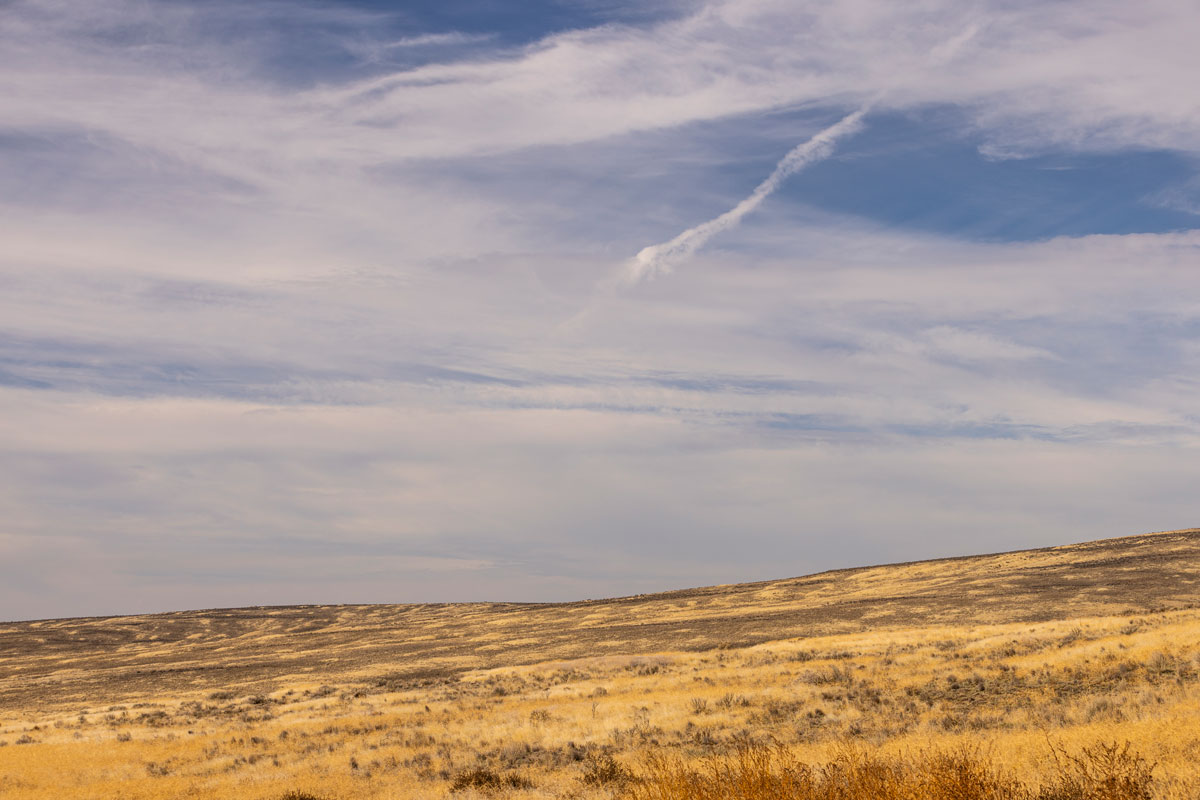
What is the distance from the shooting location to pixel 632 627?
241ft

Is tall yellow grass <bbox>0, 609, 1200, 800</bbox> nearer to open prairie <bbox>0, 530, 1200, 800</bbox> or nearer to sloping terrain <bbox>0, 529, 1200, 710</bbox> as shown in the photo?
open prairie <bbox>0, 530, 1200, 800</bbox>

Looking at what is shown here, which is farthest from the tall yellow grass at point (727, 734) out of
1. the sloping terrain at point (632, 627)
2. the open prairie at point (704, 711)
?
the sloping terrain at point (632, 627)

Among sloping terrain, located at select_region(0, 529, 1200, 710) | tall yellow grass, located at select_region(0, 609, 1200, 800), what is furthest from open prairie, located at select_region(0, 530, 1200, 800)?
sloping terrain, located at select_region(0, 529, 1200, 710)

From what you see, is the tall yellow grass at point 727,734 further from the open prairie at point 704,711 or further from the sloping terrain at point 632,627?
the sloping terrain at point 632,627

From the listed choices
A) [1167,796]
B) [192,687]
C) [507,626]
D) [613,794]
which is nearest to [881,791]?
[1167,796]

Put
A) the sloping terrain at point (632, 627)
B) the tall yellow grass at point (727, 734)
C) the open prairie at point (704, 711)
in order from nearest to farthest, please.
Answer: the tall yellow grass at point (727, 734) → the open prairie at point (704, 711) → the sloping terrain at point (632, 627)

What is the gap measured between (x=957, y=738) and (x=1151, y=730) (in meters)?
3.38

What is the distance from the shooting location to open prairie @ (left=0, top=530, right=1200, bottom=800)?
1307cm

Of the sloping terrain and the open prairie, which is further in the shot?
the sloping terrain

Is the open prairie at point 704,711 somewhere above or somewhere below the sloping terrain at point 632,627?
above

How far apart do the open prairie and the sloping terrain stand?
1.93 ft

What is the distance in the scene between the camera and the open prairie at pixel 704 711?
13.1m

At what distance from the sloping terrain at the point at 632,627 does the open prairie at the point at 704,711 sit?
59cm

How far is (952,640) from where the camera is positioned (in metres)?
38.4
